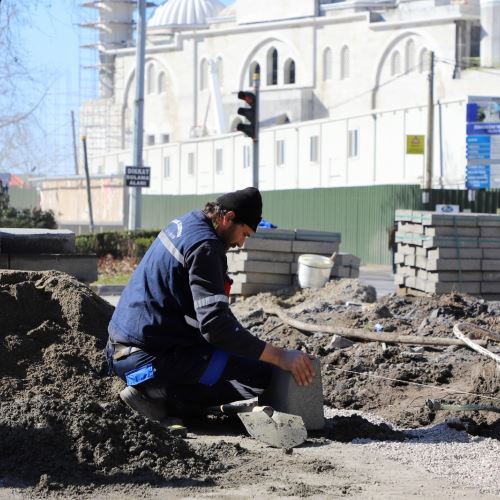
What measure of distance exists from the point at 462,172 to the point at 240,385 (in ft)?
148

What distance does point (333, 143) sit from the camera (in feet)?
202

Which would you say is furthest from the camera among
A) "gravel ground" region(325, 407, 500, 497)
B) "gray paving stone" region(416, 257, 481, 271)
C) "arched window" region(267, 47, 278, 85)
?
"arched window" region(267, 47, 278, 85)

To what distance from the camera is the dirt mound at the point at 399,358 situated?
860 cm

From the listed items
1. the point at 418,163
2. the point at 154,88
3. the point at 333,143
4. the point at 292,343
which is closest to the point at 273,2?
the point at 154,88

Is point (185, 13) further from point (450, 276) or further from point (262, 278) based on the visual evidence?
point (450, 276)

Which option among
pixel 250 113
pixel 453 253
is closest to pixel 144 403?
pixel 453 253

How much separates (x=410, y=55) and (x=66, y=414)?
7675cm

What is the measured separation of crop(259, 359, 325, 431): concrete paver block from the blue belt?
0.31 metres

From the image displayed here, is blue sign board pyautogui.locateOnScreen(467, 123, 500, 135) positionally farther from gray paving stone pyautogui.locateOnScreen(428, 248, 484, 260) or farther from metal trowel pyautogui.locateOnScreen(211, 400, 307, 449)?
metal trowel pyautogui.locateOnScreen(211, 400, 307, 449)

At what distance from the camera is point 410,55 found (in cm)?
8100

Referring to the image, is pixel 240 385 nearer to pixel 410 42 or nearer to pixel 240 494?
pixel 240 494

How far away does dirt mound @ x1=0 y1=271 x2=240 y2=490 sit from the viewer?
6.03 metres

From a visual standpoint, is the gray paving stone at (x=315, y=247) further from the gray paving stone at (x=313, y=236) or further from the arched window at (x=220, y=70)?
the arched window at (x=220, y=70)

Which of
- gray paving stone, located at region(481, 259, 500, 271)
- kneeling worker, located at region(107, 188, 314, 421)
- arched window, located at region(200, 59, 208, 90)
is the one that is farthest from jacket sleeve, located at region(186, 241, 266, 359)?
arched window, located at region(200, 59, 208, 90)
